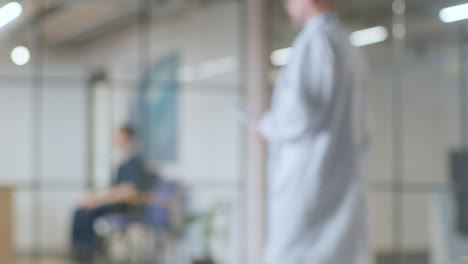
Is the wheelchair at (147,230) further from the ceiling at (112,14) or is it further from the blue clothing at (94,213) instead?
the ceiling at (112,14)

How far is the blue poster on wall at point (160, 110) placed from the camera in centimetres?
536

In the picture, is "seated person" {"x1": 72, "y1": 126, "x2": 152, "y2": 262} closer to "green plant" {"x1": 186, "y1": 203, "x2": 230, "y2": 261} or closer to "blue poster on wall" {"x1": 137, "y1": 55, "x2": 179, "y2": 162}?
"blue poster on wall" {"x1": 137, "y1": 55, "x2": 179, "y2": 162}

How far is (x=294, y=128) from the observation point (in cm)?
229

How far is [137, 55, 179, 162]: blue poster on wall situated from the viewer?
5.36 metres

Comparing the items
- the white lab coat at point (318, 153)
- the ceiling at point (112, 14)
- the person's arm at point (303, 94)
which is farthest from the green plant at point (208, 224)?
the person's arm at point (303, 94)

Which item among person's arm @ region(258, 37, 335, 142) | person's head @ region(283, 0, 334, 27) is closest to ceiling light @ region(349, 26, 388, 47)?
person's head @ region(283, 0, 334, 27)

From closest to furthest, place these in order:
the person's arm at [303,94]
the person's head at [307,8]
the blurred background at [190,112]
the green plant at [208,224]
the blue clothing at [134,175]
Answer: the person's arm at [303,94] → the person's head at [307,8] → the blurred background at [190,112] → the blue clothing at [134,175] → the green plant at [208,224]

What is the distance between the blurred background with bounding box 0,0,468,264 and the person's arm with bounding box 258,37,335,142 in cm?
291

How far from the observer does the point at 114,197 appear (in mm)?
5238

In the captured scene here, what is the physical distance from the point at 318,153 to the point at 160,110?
3213mm

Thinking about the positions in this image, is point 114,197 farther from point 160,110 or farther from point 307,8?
point 307,8

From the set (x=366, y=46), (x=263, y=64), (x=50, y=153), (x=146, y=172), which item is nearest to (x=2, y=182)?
(x=50, y=153)

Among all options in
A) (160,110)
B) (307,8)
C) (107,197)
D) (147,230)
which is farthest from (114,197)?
(307,8)

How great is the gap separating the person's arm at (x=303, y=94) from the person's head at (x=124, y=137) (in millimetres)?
3007
